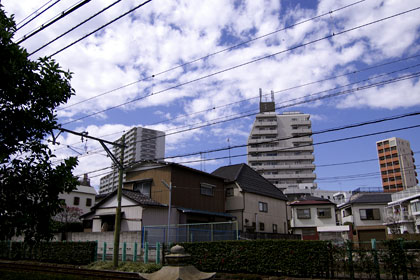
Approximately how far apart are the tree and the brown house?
19264 millimetres

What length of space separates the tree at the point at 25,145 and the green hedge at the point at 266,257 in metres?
11.1

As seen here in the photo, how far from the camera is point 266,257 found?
16641 millimetres

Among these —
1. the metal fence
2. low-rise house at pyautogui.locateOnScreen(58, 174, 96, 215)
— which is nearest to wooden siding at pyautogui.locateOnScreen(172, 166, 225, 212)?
the metal fence

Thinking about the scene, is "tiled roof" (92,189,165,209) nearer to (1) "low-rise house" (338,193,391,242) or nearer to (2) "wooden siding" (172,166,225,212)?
(2) "wooden siding" (172,166,225,212)

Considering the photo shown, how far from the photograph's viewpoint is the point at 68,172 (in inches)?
321

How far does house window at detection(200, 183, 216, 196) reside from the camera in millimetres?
32150

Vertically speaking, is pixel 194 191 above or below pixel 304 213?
above

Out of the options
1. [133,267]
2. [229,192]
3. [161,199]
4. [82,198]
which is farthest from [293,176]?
[133,267]

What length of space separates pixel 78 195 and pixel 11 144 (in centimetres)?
5073

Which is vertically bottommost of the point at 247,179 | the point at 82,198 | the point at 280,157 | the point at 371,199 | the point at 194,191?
the point at 194,191

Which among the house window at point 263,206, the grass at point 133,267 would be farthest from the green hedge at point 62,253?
the house window at point 263,206

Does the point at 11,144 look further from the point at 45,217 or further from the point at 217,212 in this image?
the point at 217,212

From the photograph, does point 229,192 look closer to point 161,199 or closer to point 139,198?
point 161,199

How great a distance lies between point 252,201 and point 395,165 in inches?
3125
